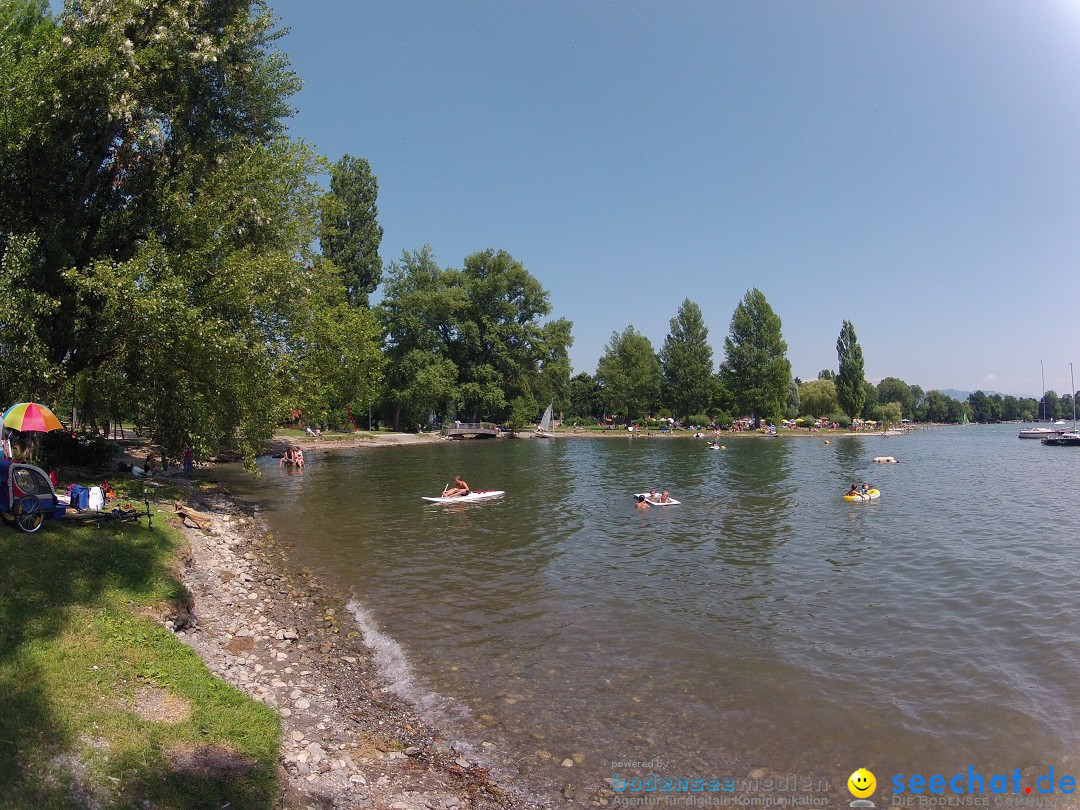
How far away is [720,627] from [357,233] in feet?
234

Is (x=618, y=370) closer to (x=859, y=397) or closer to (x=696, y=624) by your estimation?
(x=859, y=397)

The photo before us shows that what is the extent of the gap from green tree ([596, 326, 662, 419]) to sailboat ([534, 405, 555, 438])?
23819 mm

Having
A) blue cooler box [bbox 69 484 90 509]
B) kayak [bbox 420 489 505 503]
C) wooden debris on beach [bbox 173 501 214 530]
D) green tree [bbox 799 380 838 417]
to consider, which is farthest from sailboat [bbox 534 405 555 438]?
blue cooler box [bbox 69 484 90 509]

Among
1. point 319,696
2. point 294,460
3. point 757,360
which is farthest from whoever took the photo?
point 757,360

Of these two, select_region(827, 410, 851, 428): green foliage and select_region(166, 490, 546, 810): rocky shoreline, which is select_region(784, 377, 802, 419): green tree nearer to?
select_region(827, 410, 851, 428): green foliage

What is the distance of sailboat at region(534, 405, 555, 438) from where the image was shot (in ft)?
303

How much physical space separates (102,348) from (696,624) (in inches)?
766

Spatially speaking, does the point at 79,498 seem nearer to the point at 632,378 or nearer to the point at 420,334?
Result: the point at 420,334

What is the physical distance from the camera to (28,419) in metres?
13.2

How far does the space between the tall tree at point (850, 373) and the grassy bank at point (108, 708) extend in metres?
123

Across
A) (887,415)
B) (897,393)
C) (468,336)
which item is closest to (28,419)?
(468,336)

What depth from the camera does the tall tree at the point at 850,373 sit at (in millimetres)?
113688

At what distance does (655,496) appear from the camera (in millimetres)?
29906

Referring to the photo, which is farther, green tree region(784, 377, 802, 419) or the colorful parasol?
green tree region(784, 377, 802, 419)
